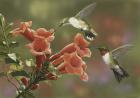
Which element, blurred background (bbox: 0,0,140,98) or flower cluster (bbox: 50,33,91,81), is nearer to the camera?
flower cluster (bbox: 50,33,91,81)

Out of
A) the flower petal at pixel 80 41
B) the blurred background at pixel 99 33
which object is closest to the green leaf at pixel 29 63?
the flower petal at pixel 80 41

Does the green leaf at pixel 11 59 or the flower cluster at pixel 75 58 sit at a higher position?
the green leaf at pixel 11 59

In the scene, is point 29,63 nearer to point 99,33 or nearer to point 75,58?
point 75,58

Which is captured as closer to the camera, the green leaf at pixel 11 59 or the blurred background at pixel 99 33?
the green leaf at pixel 11 59

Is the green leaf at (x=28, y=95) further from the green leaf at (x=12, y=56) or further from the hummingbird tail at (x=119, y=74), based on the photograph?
the hummingbird tail at (x=119, y=74)

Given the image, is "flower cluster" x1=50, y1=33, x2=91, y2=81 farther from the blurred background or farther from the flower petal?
the blurred background

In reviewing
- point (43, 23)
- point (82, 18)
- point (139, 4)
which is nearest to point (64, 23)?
point (82, 18)

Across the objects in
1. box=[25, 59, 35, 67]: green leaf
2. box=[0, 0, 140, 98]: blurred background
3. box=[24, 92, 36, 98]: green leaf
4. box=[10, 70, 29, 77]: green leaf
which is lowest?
box=[0, 0, 140, 98]: blurred background

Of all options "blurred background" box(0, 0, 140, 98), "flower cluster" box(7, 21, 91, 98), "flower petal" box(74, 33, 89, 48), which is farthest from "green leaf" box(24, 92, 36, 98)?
"blurred background" box(0, 0, 140, 98)

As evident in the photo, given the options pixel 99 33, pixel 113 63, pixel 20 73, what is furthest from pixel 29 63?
pixel 99 33
